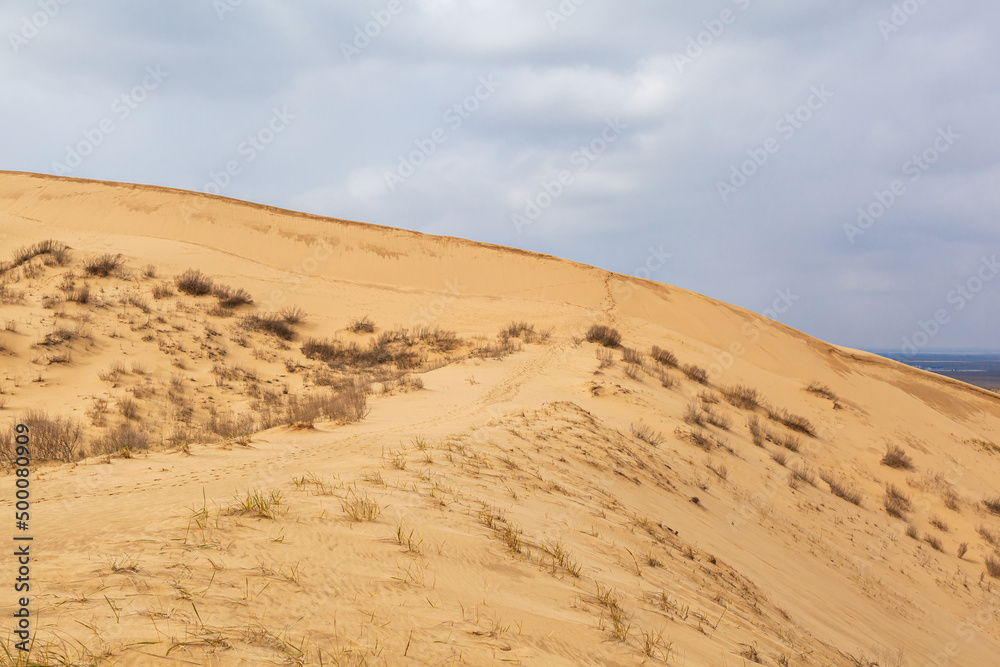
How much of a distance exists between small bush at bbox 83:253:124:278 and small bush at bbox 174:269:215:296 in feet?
5.16

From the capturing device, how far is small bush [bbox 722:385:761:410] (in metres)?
14.2

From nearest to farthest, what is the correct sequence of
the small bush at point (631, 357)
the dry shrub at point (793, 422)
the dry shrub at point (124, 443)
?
1. the dry shrub at point (124, 443)
2. the dry shrub at point (793, 422)
3. the small bush at point (631, 357)

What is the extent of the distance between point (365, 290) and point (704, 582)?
22.0m

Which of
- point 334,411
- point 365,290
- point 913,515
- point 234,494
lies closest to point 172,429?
point 334,411

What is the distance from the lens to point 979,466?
16.1 metres

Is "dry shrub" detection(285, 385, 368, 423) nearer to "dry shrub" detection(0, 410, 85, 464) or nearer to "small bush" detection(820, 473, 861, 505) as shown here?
"dry shrub" detection(0, 410, 85, 464)

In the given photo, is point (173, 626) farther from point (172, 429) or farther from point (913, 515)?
point (913, 515)

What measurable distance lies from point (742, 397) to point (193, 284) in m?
15.6

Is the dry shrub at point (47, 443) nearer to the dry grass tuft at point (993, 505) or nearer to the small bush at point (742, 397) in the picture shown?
the small bush at point (742, 397)

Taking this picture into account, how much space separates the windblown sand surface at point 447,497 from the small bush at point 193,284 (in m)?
0.21

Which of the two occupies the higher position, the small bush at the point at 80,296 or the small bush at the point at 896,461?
the small bush at the point at 896,461

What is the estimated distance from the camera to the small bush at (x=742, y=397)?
46.5 ft

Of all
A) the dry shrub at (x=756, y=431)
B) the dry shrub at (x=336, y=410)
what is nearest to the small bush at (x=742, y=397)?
the dry shrub at (x=756, y=431)

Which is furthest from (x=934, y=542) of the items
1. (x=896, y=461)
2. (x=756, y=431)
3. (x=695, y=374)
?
(x=695, y=374)
